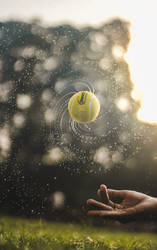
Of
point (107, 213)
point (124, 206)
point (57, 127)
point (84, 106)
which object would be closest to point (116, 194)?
point (124, 206)

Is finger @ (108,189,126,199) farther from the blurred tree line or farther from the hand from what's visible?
the blurred tree line

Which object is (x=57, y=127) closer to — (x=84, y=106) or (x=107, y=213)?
(x=84, y=106)

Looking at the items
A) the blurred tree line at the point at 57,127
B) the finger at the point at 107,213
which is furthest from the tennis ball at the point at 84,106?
the blurred tree line at the point at 57,127

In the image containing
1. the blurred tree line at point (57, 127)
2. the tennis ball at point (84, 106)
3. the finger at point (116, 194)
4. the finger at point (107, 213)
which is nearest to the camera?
the finger at point (107, 213)

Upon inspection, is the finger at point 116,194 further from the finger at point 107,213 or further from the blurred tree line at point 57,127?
the blurred tree line at point 57,127

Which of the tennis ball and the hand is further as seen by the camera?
the tennis ball

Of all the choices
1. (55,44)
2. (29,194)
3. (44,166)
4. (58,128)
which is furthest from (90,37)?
(29,194)

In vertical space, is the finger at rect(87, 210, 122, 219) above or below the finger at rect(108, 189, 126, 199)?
below

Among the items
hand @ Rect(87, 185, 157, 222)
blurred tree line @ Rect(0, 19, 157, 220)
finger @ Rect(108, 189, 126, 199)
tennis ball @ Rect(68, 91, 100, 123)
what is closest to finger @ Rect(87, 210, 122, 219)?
hand @ Rect(87, 185, 157, 222)
